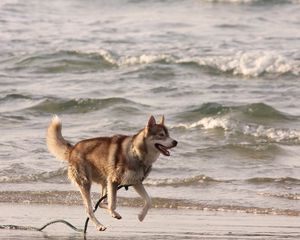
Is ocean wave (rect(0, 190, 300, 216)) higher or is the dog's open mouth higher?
the dog's open mouth

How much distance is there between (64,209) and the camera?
1233 cm

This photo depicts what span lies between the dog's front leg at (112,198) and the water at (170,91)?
7.21ft

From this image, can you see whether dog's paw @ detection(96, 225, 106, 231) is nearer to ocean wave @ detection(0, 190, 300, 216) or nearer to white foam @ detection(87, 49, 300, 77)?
ocean wave @ detection(0, 190, 300, 216)

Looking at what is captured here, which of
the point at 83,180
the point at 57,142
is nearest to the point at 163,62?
the point at 57,142

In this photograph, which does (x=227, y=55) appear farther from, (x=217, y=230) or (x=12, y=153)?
(x=217, y=230)

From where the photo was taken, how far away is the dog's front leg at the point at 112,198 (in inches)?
411

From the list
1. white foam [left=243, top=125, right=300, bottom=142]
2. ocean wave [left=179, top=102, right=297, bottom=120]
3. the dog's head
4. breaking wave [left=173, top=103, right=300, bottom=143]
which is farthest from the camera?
ocean wave [left=179, top=102, right=297, bottom=120]

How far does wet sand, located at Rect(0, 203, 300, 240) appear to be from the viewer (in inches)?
413

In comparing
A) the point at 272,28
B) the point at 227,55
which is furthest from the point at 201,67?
the point at 272,28

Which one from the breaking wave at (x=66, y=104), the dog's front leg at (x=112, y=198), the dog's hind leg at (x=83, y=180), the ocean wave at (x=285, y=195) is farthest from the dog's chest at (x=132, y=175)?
the breaking wave at (x=66, y=104)

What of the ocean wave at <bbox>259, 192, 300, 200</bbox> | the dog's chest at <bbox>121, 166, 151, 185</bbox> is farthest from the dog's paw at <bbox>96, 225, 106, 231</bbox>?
the ocean wave at <bbox>259, 192, 300, 200</bbox>

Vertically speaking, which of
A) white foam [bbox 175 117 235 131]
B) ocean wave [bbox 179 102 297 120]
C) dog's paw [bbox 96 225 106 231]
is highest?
dog's paw [bbox 96 225 106 231]

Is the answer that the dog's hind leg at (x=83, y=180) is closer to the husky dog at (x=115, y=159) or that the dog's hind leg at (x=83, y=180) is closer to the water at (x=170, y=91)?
the husky dog at (x=115, y=159)

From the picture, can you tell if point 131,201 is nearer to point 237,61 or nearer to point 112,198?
point 112,198
